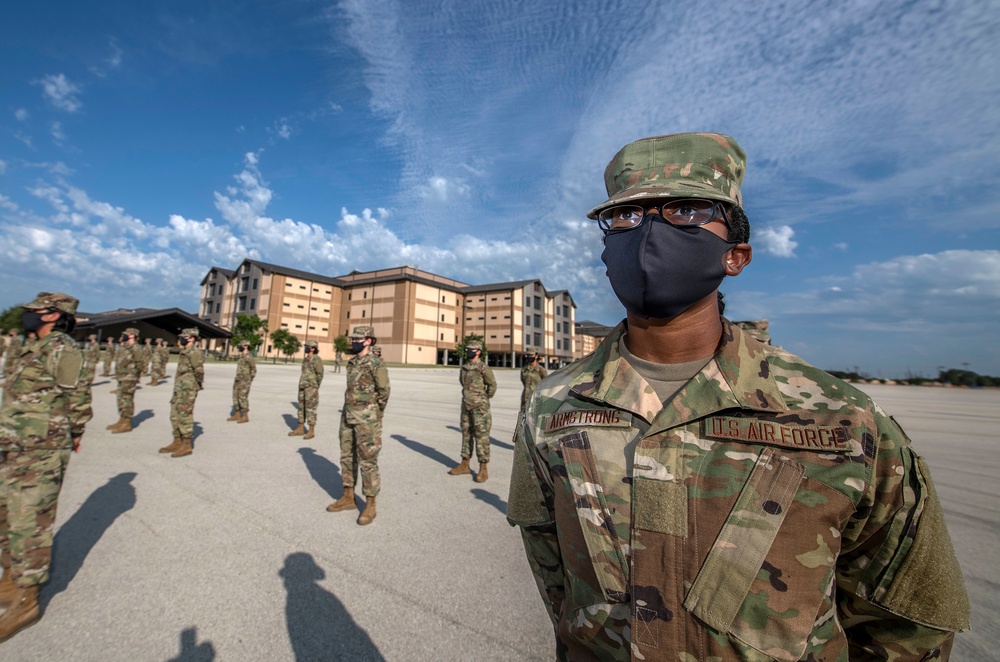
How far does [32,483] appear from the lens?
3.32 meters

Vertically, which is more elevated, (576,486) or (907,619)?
(576,486)

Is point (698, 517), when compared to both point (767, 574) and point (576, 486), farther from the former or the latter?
point (576, 486)

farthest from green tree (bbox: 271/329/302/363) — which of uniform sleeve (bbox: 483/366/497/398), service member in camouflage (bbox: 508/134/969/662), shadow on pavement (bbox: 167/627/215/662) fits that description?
service member in camouflage (bbox: 508/134/969/662)

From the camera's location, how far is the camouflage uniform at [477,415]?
23.2 feet

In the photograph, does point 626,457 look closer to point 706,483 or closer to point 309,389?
point 706,483

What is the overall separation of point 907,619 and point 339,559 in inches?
165

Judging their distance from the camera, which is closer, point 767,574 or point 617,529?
point 767,574

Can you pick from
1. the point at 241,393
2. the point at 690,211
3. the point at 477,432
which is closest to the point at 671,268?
the point at 690,211

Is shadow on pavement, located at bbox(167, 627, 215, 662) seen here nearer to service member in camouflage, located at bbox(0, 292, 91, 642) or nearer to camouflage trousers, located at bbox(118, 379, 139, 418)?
service member in camouflage, located at bbox(0, 292, 91, 642)

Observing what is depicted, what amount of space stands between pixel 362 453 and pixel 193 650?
257 centimetres

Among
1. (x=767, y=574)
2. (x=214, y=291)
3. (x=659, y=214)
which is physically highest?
(x=214, y=291)

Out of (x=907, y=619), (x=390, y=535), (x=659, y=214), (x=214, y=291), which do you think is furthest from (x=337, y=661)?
(x=214, y=291)

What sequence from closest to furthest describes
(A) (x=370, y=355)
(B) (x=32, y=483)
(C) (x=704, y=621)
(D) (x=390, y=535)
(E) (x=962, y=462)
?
1. (C) (x=704, y=621)
2. (B) (x=32, y=483)
3. (D) (x=390, y=535)
4. (A) (x=370, y=355)
5. (E) (x=962, y=462)

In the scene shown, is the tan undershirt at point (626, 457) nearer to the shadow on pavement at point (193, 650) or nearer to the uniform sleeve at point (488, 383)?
the shadow on pavement at point (193, 650)
